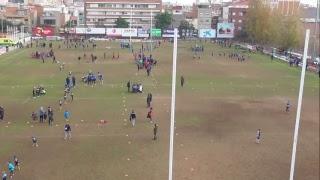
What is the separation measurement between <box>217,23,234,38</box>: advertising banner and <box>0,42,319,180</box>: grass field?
67163mm

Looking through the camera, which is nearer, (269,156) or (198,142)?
(269,156)

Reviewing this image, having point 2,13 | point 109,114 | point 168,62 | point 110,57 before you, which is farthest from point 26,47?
point 109,114

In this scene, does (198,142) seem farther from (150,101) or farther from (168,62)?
(168,62)

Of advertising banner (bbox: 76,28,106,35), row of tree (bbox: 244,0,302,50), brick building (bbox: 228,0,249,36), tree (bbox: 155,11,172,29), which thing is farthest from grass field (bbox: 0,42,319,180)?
tree (bbox: 155,11,172,29)

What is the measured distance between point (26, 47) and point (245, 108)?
2207 inches

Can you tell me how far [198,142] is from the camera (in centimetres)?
2539

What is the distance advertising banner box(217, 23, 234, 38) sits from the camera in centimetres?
11669

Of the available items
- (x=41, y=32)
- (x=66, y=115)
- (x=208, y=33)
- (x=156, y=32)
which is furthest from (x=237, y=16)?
(x=66, y=115)

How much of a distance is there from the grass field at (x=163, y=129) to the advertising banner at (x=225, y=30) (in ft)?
220

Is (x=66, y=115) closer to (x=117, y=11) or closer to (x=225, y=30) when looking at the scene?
(x=225, y=30)

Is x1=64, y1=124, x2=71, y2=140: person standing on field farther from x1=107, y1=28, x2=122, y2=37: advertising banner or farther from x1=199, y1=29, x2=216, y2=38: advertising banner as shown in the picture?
x1=199, y1=29, x2=216, y2=38: advertising banner

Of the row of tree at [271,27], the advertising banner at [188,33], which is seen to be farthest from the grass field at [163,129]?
the advertising banner at [188,33]

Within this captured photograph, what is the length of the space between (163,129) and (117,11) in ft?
405

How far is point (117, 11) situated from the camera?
5802 inches
